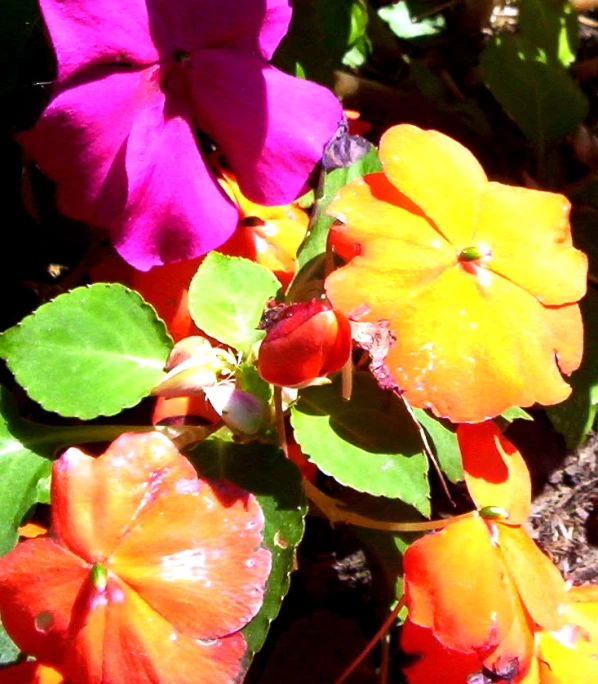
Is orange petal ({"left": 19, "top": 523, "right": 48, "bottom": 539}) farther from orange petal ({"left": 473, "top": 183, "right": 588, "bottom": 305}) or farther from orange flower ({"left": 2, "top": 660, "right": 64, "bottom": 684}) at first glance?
orange petal ({"left": 473, "top": 183, "right": 588, "bottom": 305})

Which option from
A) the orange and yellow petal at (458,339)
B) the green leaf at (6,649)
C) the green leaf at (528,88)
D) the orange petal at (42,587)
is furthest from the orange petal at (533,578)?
the green leaf at (528,88)

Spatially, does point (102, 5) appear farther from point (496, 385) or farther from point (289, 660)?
point (289, 660)

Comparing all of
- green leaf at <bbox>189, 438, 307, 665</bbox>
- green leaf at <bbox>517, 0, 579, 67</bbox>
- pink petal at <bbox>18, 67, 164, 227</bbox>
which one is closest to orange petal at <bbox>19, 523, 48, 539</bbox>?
green leaf at <bbox>189, 438, 307, 665</bbox>

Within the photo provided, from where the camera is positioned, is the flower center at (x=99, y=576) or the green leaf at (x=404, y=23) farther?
the green leaf at (x=404, y=23)

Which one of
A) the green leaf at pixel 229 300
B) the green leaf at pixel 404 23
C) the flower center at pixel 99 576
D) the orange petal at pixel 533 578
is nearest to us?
the flower center at pixel 99 576

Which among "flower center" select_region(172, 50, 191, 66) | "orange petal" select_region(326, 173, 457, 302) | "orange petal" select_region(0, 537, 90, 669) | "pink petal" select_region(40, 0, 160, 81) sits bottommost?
"orange petal" select_region(0, 537, 90, 669)

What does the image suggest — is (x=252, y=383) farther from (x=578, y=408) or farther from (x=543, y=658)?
(x=578, y=408)

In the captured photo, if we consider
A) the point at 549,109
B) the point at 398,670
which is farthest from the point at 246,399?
the point at 549,109

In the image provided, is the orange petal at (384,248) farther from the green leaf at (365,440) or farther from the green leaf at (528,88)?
the green leaf at (528,88)
